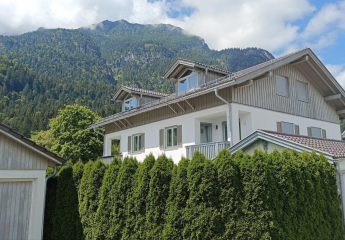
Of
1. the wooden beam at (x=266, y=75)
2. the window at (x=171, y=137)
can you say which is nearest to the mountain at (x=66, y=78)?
the window at (x=171, y=137)

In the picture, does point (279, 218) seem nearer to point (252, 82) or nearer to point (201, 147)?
point (201, 147)

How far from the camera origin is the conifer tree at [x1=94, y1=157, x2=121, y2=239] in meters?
10.5

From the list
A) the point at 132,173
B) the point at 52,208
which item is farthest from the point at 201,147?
the point at 52,208

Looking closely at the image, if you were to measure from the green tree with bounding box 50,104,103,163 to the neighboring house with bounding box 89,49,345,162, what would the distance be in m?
11.9

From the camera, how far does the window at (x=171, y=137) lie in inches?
755

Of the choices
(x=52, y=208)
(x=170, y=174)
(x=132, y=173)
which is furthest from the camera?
(x=52, y=208)

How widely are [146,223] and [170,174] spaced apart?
64.1 inches

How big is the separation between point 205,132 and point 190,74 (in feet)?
13.6

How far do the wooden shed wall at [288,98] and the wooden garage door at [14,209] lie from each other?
1034 cm

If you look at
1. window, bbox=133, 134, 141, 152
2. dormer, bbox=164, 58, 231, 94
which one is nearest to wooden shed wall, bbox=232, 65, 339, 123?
dormer, bbox=164, 58, 231, 94

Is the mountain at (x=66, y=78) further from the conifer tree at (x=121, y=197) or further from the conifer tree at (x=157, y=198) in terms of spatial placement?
the conifer tree at (x=157, y=198)

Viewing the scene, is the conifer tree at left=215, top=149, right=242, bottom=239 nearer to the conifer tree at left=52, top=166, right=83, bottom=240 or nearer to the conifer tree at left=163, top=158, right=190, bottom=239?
the conifer tree at left=163, top=158, right=190, bottom=239

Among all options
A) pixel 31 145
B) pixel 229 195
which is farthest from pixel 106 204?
pixel 229 195

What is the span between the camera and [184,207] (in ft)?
28.6
